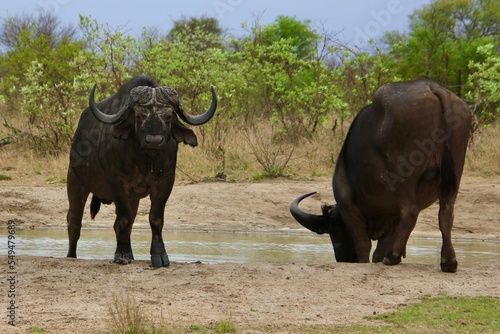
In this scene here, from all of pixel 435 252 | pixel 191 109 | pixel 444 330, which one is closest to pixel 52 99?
pixel 191 109

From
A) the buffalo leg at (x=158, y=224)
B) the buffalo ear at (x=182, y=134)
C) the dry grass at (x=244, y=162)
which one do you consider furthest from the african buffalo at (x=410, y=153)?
the dry grass at (x=244, y=162)

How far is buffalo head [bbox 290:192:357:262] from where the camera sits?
32.7ft

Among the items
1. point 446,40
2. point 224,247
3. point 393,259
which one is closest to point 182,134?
point 393,259

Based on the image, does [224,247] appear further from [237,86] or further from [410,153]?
[237,86]

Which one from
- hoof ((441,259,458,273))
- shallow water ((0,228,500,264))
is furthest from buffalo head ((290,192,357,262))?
hoof ((441,259,458,273))

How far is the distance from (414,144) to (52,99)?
13035mm

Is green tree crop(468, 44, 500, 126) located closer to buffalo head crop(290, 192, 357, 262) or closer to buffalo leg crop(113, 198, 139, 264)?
buffalo head crop(290, 192, 357, 262)

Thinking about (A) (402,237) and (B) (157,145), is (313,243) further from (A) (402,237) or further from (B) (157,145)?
(B) (157,145)

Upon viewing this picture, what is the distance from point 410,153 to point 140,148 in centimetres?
237

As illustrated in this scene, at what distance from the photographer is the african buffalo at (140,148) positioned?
8.37 metres

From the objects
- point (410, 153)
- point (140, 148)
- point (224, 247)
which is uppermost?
point (410, 153)

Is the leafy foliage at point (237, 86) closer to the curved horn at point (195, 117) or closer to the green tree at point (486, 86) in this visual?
the green tree at point (486, 86)

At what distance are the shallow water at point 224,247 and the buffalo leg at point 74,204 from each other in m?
0.70

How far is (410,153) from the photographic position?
27.7ft
